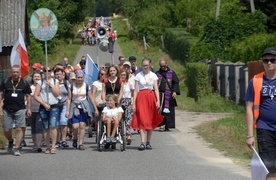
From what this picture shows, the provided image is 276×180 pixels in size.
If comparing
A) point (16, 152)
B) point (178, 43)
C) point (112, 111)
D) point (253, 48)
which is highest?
point (178, 43)

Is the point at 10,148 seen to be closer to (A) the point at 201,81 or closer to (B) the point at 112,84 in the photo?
(B) the point at 112,84

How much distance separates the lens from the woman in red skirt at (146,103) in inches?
633

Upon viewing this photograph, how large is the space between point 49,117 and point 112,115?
1.28 m

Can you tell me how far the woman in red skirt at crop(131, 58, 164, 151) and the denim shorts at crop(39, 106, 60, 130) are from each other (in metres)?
1.62

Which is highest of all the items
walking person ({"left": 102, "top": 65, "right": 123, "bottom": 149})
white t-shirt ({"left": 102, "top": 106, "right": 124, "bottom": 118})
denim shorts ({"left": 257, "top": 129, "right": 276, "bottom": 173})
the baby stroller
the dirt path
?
walking person ({"left": 102, "top": 65, "right": 123, "bottom": 149})

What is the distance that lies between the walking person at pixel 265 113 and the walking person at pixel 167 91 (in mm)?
11185

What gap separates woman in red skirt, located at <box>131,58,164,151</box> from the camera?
16078 mm

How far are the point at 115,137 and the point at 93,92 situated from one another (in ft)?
5.09

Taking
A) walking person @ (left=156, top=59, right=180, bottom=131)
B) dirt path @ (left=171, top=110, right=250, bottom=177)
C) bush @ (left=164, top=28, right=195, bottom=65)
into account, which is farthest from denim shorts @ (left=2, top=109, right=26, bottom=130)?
bush @ (left=164, top=28, right=195, bottom=65)

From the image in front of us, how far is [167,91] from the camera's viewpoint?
20.3m

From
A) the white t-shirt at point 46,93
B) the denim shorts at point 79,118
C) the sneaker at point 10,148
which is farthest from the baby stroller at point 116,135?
the sneaker at point 10,148

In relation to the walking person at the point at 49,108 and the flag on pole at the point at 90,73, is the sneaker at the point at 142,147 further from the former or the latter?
the flag on pole at the point at 90,73

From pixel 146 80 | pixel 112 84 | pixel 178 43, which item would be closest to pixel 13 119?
pixel 112 84

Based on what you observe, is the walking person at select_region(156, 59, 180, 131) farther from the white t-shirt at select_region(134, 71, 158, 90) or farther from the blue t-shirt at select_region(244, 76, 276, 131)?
the blue t-shirt at select_region(244, 76, 276, 131)
